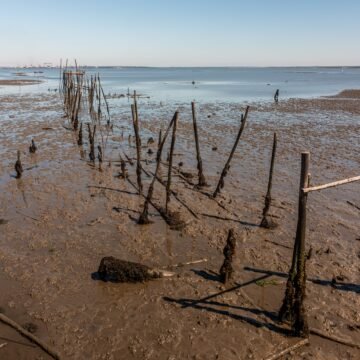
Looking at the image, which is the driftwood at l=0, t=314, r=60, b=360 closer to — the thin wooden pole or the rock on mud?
the rock on mud

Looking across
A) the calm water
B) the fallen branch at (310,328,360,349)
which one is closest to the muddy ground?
the fallen branch at (310,328,360,349)

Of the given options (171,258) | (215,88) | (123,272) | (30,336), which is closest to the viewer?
(30,336)

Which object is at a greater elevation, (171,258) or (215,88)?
(215,88)

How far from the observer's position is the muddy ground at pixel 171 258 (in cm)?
583

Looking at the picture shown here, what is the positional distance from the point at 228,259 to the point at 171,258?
61.6 inches

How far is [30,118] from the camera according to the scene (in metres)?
25.9

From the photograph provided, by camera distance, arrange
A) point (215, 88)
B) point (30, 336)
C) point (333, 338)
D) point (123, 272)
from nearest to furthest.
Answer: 1. point (30, 336)
2. point (333, 338)
3. point (123, 272)
4. point (215, 88)

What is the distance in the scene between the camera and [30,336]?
18.5 ft

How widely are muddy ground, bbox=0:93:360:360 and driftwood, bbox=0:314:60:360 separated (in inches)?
3.5

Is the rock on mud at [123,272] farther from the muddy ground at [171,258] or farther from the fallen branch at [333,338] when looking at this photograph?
the fallen branch at [333,338]

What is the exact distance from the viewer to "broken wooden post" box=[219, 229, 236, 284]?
7.16 metres

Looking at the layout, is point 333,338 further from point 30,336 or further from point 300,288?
point 30,336

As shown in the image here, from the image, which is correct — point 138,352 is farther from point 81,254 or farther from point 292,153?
point 292,153

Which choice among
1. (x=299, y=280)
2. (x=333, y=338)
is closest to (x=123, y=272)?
(x=299, y=280)
